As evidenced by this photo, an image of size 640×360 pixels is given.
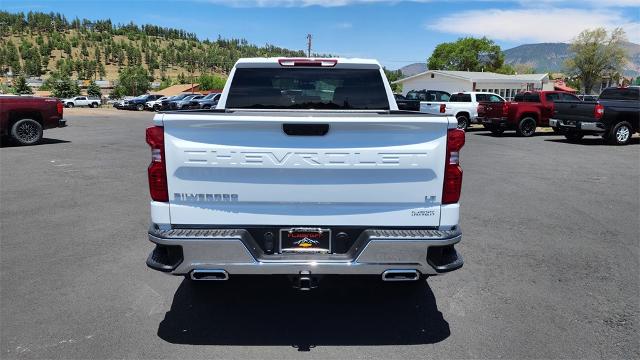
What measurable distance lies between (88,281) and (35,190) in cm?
519

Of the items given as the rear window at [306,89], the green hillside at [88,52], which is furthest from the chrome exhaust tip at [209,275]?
the green hillside at [88,52]

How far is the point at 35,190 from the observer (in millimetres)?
8906

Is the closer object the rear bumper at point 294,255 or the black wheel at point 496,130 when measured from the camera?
the rear bumper at point 294,255

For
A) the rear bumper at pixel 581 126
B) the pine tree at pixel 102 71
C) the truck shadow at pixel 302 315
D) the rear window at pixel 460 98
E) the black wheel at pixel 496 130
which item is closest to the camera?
the truck shadow at pixel 302 315

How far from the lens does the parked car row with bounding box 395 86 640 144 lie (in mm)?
17266

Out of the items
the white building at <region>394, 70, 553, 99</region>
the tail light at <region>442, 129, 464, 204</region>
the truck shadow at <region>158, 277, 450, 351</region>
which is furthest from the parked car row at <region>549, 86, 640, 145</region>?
the white building at <region>394, 70, 553, 99</region>

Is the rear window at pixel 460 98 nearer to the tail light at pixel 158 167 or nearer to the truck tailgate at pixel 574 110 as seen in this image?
the truck tailgate at pixel 574 110

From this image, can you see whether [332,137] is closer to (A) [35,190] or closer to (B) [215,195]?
(B) [215,195]

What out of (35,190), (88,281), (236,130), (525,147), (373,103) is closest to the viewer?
(236,130)

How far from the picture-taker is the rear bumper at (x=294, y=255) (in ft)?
10.7

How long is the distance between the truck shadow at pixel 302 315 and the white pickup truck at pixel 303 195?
1.89 feet

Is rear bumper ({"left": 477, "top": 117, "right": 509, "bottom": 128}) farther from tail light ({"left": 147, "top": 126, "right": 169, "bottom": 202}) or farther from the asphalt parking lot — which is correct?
tail light ({"left": 147, "top": 126, "right": 169, "bottom": 202})

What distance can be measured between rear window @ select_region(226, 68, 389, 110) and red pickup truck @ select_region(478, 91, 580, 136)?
17.3 metres

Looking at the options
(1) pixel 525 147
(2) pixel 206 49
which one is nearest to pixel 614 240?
(1) pixel 525 147
